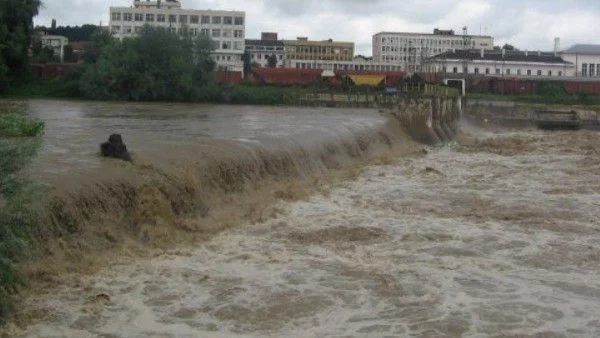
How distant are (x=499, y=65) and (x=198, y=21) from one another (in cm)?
4569

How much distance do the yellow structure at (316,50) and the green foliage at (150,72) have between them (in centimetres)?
7977

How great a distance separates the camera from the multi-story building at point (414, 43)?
15750 centimetres

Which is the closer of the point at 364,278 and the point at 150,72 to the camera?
the point at 364,278

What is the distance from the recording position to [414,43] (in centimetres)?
16112

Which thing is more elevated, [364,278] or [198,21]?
[198,21]

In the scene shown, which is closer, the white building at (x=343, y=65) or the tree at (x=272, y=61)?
the white building at (x=343, y=65)

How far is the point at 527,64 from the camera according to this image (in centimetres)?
10200

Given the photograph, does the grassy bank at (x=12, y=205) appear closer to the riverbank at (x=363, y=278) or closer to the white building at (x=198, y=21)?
the riverbank at (x=363, y=278)

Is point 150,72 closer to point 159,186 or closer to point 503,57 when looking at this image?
point 159,186

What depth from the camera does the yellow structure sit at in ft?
473

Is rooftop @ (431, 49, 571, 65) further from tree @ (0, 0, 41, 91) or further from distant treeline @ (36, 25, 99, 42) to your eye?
distant treeline @ (36, 25, 99, 42)

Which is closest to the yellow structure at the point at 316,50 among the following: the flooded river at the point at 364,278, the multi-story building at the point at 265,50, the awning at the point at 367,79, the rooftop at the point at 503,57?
the multi-story building at the point at 265,50

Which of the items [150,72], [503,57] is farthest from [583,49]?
[150,72]

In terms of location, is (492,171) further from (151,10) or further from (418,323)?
(151,10)
